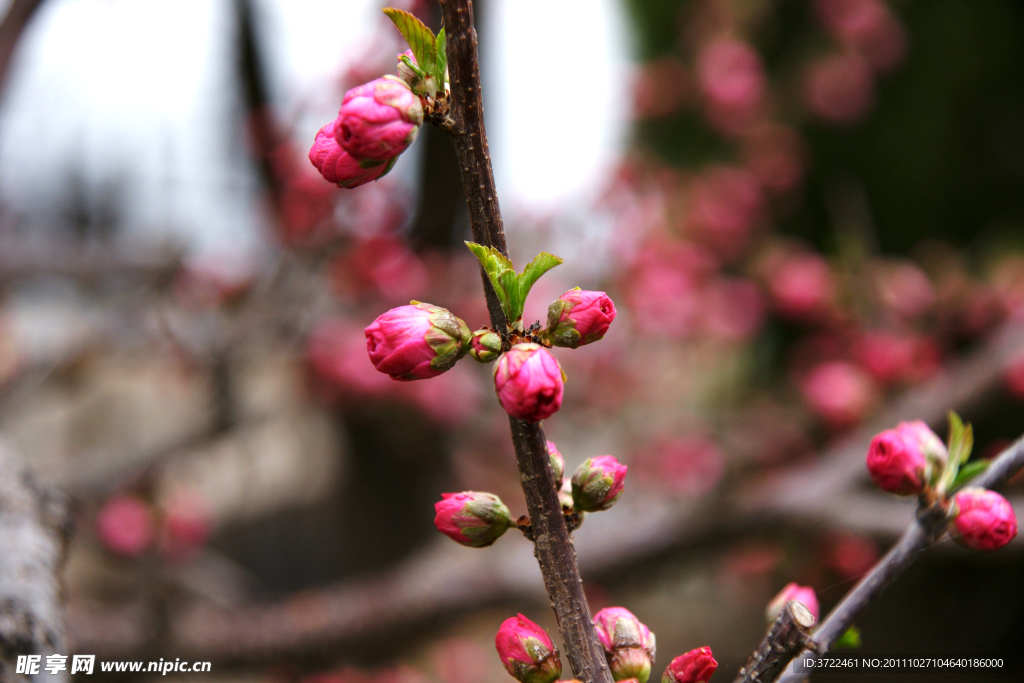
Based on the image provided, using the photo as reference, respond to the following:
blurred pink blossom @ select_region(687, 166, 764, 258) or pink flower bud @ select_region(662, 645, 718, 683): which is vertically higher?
blurred pink blossom @ select_region(687, 166, 764, 258)

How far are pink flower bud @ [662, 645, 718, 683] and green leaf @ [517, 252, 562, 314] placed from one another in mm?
341

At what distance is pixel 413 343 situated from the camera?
0.50 metres

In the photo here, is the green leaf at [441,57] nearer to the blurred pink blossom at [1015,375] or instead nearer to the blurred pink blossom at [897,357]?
the blurred pink blossom at [1015,375]

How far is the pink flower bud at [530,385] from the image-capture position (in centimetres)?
44

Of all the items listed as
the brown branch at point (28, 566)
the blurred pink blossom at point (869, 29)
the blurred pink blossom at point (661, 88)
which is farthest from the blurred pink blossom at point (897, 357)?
the brown branch at point (28, 566)

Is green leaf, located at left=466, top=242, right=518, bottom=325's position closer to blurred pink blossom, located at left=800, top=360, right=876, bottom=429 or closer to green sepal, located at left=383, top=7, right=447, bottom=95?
green sepal, located at left=383, top=7, right=447, bottom=95

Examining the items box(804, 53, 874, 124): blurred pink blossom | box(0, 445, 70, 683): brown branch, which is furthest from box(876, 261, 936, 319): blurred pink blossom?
box(0, 445, 70, 683): brown branch

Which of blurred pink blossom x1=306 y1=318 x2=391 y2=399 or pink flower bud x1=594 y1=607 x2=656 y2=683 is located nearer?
pink flower bud x1=594 y1=607 x2=656 y2=683

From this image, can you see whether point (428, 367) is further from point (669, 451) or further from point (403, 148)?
point (669, 451)

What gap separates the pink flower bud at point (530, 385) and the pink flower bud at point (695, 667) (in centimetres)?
27

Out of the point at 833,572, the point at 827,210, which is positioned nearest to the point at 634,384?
the point at 833,572

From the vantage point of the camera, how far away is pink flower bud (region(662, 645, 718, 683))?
0.54m

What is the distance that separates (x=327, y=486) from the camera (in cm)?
336

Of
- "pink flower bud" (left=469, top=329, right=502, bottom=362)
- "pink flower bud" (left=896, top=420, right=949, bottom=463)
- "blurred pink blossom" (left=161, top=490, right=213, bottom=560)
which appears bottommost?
"pink flower bud" (left=896, top=420, right=949, bottom=463)
